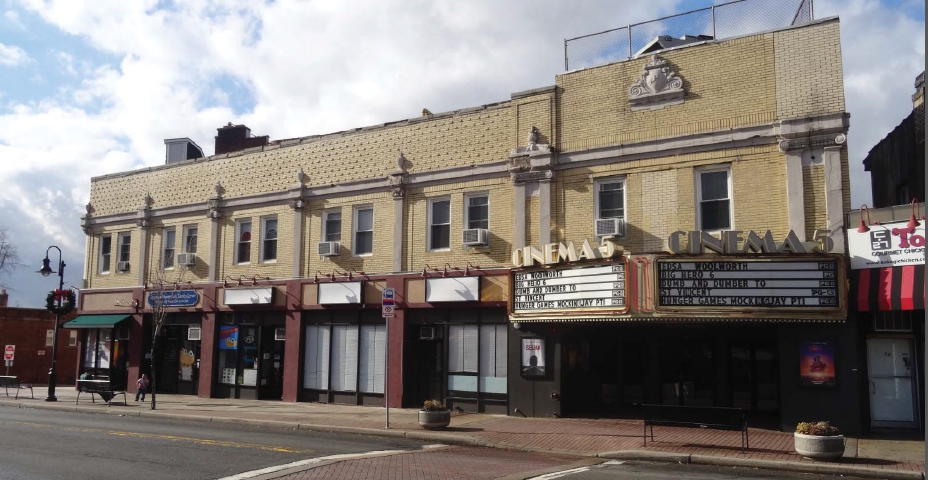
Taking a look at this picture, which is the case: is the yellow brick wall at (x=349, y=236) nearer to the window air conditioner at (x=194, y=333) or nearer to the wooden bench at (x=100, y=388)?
the window air conditioner at (x=194, y=333)

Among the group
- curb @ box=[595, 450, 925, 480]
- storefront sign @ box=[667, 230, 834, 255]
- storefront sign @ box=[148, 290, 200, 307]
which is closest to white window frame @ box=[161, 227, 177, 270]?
storefront sign @ box=[148, 290, 200, 307]

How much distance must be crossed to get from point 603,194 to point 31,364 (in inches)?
1516

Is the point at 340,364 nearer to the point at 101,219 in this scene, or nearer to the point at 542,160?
the point at 542,160

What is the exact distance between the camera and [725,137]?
62.8 feet

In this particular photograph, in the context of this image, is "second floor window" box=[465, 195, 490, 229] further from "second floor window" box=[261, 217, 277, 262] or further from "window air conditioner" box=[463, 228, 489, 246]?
"second floor window" box=[261, 217, 277, 262]

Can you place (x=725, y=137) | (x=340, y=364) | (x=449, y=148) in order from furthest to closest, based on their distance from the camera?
(x=340, y=364) < (x=449, y=148) < (x=725, y=137)

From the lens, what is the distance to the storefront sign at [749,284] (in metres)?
16.6

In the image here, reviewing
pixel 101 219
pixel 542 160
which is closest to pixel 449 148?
pixel 542 160

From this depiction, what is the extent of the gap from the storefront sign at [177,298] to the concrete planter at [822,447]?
894 inches

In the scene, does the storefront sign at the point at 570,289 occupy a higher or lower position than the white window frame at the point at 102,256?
lower

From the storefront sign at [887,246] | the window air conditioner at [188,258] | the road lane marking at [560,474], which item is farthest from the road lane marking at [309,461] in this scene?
the window air conditioner at [188,258]

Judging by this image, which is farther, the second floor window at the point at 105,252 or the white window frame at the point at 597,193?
the second floor window at the point at 105,252

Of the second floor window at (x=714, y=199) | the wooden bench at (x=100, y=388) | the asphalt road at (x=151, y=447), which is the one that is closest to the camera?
the asphalt road at (x=151, y=447)

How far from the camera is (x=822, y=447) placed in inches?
553
